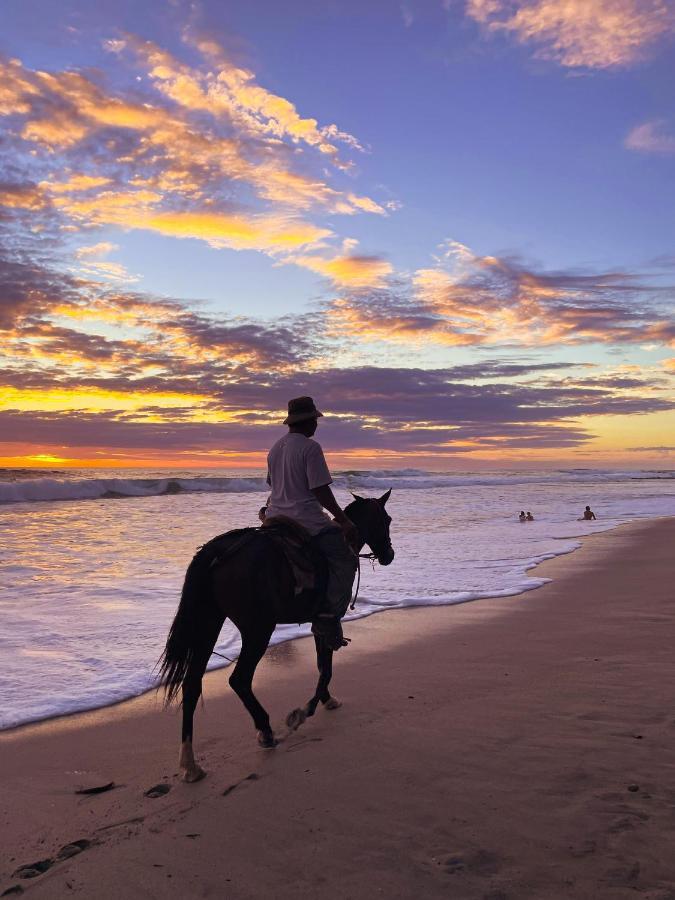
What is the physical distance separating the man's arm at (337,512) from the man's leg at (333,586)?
3.2 inches

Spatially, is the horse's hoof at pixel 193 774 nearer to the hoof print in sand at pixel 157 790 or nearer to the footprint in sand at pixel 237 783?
the hoof print in sand at pixel 157 790

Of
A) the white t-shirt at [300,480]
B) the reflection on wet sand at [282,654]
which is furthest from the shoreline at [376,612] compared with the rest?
the white t-shirt at [300,480]

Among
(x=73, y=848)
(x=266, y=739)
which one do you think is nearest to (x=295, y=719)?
(x=266, y=739)

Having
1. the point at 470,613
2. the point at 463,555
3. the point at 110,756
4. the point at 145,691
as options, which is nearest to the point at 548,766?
the point at 110,756

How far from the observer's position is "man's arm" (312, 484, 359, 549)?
212 inches

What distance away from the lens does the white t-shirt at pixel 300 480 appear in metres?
5.43

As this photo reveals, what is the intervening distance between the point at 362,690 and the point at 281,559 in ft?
6.05

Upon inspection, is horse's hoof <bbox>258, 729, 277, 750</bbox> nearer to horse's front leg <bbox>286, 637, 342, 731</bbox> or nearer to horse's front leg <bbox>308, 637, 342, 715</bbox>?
horse's front leg <bbox>286, 637, 342, 731</bbox>

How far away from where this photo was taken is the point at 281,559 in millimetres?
5227

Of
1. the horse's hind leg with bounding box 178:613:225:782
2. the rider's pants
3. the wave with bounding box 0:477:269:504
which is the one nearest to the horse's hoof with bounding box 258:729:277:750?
the horse's hind leg with bounding box 178:613:225:782

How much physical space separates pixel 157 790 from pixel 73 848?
2.45ft

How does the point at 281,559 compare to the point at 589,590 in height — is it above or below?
above

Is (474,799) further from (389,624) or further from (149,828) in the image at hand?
(389,624)

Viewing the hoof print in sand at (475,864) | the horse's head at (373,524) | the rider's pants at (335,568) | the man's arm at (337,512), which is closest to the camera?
the hoof print in sand at (475,864)
